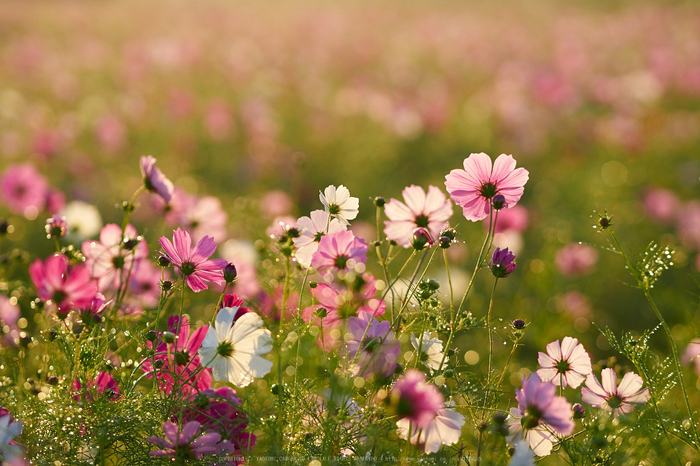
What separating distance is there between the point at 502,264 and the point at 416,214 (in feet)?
0.41

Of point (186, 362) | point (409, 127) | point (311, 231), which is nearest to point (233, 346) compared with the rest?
point (186, 362)

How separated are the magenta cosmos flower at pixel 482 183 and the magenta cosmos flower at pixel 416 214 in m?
0.02

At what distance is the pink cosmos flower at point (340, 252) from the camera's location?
555 mm

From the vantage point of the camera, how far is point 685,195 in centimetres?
249

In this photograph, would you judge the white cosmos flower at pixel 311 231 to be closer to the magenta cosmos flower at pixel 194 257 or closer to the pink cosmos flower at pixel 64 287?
the magenta cosmos flower at pixel 194 257

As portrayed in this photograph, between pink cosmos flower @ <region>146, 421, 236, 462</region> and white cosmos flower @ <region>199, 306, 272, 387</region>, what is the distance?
0.17 ft

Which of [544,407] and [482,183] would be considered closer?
[544,407]

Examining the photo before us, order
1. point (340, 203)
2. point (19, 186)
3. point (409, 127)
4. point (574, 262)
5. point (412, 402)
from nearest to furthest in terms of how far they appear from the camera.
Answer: point (412, 402)
point (340, 203)
point (19, 186)
point (574, 262)
point (409, 127)

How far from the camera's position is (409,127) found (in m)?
3.01

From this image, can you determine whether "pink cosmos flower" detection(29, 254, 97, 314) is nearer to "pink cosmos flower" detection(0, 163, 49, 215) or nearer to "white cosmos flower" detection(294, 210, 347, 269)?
"white cosmos flower" detection(294, 210, 347, 269)

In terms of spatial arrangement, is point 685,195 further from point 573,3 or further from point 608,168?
point 573,3

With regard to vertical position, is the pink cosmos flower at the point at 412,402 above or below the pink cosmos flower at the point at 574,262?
below

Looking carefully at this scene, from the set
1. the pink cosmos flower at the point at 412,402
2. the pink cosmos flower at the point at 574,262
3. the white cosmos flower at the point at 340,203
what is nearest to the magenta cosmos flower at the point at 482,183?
the white cosmos flower at the point at 340,203

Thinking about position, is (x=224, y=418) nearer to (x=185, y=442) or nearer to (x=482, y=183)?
(x=185, y=442)
